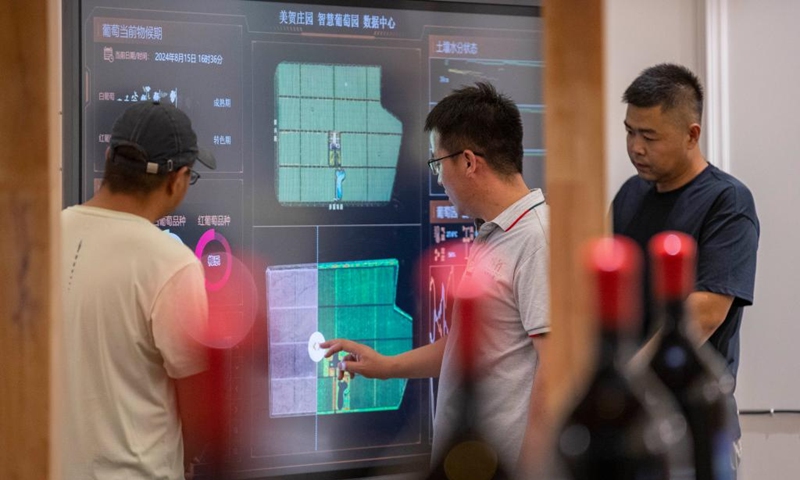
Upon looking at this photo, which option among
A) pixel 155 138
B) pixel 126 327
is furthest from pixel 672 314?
pixel 155 138

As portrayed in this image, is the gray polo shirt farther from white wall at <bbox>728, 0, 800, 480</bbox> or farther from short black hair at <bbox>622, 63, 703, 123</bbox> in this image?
white wall at <bbox>728, 0, 800, 480</bbox>

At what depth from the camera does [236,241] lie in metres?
2.17

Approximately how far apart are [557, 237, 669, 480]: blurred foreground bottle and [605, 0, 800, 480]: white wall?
192cm

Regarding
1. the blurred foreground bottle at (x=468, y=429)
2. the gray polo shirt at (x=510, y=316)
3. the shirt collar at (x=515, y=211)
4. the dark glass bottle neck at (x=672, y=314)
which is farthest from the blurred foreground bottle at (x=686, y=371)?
the shirt collar at (x=515, y=211)

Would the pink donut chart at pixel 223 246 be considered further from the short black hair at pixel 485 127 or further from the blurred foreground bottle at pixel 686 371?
the blurred foreground bottle at pixel 686 371

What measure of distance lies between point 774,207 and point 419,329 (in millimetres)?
1223

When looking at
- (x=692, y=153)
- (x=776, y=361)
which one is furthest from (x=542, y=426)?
(x=776, y=361)

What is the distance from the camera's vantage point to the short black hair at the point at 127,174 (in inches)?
62.2

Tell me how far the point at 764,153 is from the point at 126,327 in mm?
2028

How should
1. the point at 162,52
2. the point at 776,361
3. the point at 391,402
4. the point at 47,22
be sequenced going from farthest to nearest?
1. the point at 776,361
2. the point at 391,402
3. the point at 162,52
4. the point at 47,22

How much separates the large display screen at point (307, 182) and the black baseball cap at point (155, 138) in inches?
16.8

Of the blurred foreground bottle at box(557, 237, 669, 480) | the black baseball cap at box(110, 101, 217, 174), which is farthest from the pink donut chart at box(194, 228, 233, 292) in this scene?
the blurred foreground bottle at box(557, 237, 669, 480)

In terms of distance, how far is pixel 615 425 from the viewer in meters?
0.74

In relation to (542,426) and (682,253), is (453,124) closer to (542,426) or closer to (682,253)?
(682,253)
